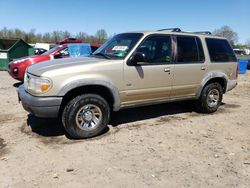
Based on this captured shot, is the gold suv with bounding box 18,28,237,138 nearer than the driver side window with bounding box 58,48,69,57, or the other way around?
the gold suv with bounding box 18,28,237,138

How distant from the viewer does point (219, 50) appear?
6.52 meters

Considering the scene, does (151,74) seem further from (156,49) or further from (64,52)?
(64,52)

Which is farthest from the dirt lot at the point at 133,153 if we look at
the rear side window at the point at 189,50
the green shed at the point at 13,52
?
the green shed at the point at 13,52

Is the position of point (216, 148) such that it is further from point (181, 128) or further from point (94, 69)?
point (94, 69)

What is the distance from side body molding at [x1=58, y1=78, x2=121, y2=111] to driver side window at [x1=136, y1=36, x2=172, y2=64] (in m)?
0.89

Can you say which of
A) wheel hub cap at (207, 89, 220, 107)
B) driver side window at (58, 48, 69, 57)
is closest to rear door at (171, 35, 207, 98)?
wheel hub cap at (207, 89, 220, 107)

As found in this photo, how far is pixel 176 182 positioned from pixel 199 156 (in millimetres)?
926

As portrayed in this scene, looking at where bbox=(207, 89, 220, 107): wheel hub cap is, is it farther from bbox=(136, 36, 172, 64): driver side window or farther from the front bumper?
the front bumper

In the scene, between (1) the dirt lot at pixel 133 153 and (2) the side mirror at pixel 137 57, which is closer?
(1) the dirt lot at pixel 133 153

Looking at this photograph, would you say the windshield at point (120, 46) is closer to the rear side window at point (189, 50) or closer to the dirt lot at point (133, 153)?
the rear side window at point (189, 50)

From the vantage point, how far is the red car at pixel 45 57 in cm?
970

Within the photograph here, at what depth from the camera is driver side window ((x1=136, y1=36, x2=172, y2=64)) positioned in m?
5.25

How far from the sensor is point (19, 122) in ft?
18.6

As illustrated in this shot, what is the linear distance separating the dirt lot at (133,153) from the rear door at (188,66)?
0.71 m
